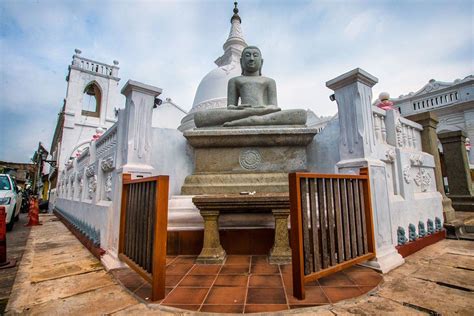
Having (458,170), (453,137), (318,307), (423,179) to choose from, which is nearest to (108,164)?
(318,307)

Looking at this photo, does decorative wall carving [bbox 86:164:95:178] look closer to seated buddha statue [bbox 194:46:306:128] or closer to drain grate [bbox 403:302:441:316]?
seated buddha statue [bbox 194:46:306:128]

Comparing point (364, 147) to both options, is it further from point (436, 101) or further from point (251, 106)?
point (436, 101)

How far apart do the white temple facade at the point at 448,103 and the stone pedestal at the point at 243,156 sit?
335 inches

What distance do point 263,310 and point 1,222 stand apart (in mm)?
3480

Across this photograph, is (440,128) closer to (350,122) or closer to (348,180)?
(350,122)

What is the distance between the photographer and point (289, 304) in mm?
1687

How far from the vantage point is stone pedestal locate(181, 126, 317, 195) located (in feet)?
11.8

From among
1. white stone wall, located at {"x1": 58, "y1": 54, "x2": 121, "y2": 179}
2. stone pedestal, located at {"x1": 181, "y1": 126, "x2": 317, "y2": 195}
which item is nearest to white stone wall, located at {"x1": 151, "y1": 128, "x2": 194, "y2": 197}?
stone pedestal, located at {"x1": 181, "y1": 126, "x2": 317, "y2": 195}

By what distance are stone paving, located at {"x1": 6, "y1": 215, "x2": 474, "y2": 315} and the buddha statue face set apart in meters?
3.84

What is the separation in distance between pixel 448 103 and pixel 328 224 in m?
11.6

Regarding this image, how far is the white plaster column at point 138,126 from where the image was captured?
2.99 meters

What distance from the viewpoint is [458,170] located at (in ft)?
19.2

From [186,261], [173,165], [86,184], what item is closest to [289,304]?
[186,261]

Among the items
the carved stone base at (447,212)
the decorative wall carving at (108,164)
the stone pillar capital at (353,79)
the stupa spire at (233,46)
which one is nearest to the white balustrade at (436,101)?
the carved stone base at (447,212)
